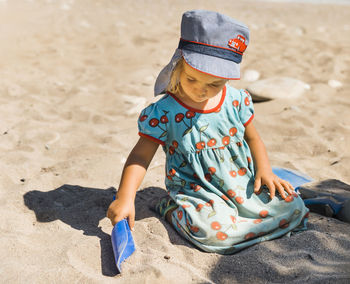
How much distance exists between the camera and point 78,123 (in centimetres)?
383

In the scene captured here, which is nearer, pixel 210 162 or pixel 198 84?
pixel 198 84

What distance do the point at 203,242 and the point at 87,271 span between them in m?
0.59

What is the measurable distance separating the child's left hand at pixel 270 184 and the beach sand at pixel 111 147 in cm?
24

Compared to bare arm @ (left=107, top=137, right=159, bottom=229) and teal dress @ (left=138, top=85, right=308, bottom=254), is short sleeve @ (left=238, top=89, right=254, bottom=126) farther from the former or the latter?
bare arm @ (left=107, top=137, right=159, bottom=229)

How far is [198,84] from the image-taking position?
79.5 inches

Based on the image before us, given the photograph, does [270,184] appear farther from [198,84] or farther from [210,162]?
[198,84]

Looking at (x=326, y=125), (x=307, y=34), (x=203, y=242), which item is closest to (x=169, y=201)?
(x=203, y=242)

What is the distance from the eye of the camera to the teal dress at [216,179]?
2.13 meters

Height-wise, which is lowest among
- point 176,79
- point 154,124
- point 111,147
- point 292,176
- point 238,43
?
point 111,147

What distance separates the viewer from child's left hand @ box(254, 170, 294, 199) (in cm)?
225

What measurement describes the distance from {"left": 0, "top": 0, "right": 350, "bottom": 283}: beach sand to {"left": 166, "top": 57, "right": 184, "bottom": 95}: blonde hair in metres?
0.74

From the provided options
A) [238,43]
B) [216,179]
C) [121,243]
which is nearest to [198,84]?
[238,43]

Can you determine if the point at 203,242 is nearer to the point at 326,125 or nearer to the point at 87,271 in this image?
the point at 87,271

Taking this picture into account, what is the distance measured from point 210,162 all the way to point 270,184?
348mm
